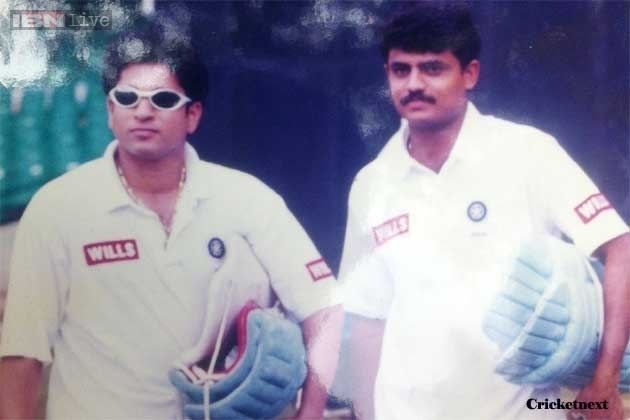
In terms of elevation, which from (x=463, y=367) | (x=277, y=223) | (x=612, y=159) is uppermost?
(x=612, y=159)

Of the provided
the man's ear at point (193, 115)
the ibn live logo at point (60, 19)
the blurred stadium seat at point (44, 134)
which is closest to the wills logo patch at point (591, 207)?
the man's ear at point (193, 115)

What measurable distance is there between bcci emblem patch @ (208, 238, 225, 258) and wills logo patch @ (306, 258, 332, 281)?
0.95ft

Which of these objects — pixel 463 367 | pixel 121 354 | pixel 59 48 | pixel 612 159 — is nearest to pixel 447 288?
pixel 463 367

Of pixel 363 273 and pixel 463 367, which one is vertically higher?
pixel 363 273

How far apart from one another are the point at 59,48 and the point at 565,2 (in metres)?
1.76

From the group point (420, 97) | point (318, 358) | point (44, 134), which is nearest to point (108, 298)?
point (44, 134)

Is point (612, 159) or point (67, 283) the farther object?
point (612, 159)

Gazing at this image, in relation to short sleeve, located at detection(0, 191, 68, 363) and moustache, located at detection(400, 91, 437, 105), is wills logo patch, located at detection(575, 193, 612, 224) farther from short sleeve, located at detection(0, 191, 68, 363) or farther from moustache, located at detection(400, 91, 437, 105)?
short sleeve, located at detection(0, 191, 68, 363)

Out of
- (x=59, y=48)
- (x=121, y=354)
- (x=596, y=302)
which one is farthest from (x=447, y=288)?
(x=59, y=48)

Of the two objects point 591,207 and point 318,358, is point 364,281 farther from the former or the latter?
point 591,207

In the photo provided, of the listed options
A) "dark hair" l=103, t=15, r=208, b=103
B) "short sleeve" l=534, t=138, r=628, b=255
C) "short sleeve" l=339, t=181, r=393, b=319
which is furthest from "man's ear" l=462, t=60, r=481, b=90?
"dark hair" l=103, t=15, r=208, b=103

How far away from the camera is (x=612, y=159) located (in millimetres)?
3139

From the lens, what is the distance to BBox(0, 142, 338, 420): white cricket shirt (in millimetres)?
2871

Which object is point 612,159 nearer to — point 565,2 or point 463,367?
point 565,2
